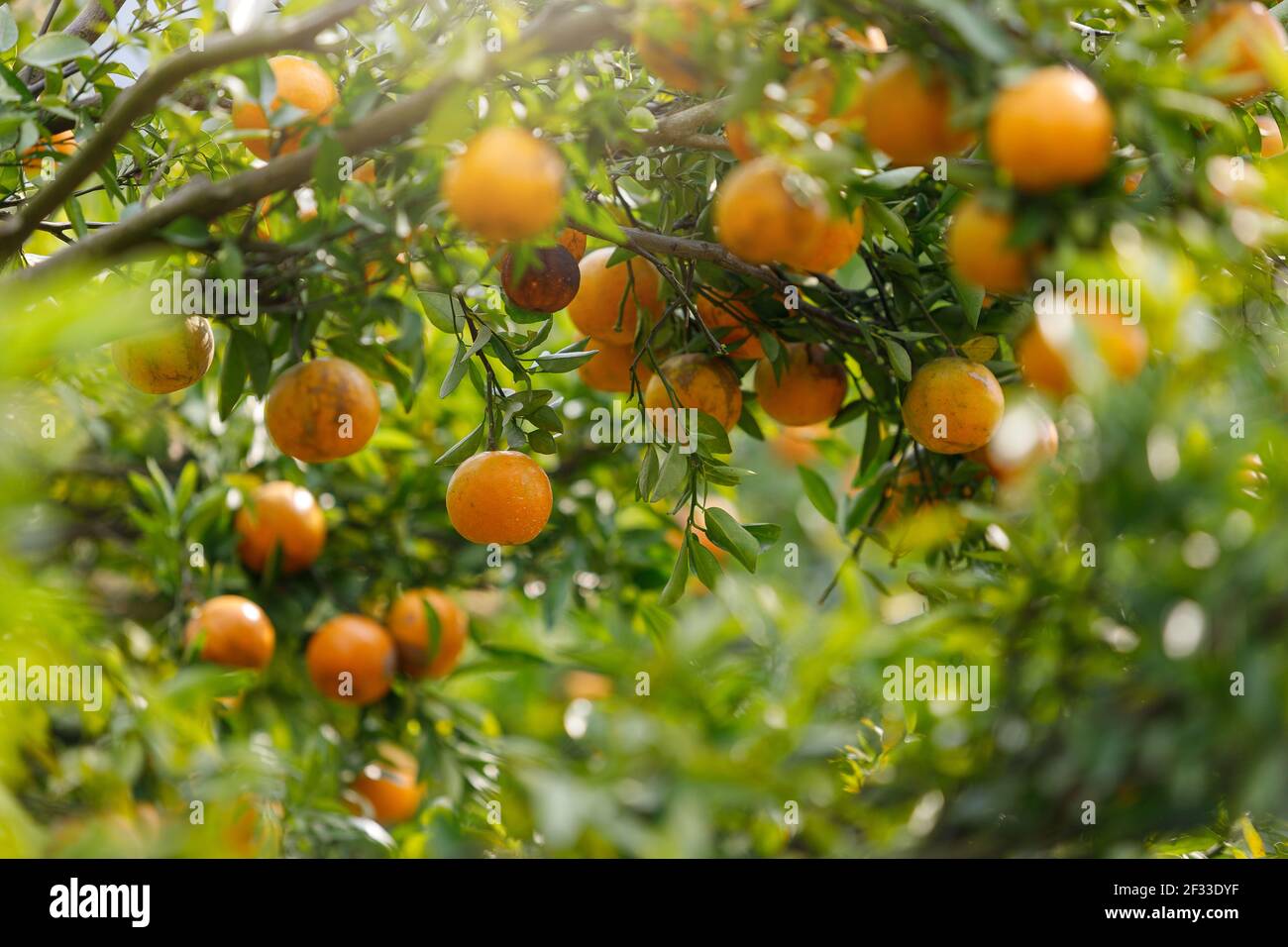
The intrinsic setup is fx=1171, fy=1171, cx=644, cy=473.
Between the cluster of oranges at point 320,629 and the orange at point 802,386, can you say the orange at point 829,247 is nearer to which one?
the orange at point 802,386

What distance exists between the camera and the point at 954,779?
80 cm

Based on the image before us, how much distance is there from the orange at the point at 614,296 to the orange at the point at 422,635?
2.02 feet

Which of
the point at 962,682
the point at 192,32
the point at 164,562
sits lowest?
the point at 164,562

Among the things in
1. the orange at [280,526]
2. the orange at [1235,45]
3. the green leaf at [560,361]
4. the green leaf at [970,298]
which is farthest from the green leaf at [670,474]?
the orange at [280,526]

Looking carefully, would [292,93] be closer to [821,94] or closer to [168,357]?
[168,357]

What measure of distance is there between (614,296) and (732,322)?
15cm

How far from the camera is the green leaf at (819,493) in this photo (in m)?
1.40

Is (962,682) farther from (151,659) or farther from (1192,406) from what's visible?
(151,659)

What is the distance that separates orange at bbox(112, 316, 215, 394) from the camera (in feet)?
3.07

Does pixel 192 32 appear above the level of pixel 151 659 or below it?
above

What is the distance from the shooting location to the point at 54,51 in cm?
88
